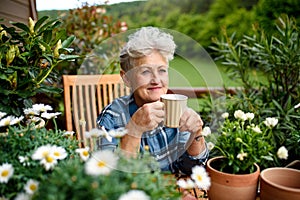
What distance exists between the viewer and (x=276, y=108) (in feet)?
5.58

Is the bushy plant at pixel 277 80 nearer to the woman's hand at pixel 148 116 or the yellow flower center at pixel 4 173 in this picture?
the woman's hand at pixel 148 116

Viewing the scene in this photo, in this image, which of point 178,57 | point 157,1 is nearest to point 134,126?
point 178,57

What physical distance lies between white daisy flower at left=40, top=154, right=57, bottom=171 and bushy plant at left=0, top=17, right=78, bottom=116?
0.37 m

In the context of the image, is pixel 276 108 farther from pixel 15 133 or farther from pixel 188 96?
pixel 15 133

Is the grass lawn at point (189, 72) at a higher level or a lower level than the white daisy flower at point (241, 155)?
higher

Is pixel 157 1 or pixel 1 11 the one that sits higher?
pixel 157 1

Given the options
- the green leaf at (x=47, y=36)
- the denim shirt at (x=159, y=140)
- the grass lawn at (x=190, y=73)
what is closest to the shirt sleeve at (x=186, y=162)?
the denim shirt at (x=159, y=140)

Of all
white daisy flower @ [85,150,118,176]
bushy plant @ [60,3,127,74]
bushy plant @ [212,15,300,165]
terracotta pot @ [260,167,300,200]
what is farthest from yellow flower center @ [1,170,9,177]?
bushy plant @ [60,3,127,74]

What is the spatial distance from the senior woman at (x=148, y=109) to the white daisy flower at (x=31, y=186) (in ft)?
0.62

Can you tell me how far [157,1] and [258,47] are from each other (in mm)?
2135

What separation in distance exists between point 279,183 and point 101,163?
1.76 feet

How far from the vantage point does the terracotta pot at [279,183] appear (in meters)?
0.77

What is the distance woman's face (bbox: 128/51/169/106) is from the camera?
2.57ft

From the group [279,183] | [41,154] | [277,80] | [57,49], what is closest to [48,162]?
[41,154]
